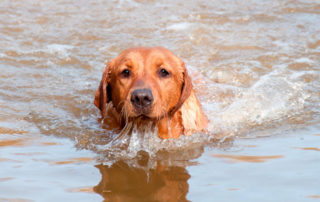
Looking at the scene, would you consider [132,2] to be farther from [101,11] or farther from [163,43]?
[163,43]

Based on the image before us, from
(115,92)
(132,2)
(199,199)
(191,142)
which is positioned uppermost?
(132,2)

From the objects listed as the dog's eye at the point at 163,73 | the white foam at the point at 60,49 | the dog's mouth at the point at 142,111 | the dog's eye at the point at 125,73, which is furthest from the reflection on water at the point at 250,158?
the white foam at the point at 60,49

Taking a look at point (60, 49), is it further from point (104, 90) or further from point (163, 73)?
point (163, 73)

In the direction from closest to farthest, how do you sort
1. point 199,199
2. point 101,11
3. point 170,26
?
point 199,199, point 170,26, point 101,11

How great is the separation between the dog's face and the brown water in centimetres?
40

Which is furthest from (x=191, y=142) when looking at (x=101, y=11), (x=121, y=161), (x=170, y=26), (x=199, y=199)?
(x=101, y=11)

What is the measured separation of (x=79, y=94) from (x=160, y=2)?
4613mm

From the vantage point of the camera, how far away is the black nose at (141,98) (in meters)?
4.24

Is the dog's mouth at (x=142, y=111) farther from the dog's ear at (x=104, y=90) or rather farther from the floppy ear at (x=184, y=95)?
the dog's ear at (x=104, y=90)

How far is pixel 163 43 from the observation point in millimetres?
8531

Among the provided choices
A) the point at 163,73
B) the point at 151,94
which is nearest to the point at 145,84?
the point at 151,94

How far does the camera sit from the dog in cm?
434

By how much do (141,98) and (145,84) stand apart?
0.17 meters

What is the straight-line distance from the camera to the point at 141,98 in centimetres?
425
